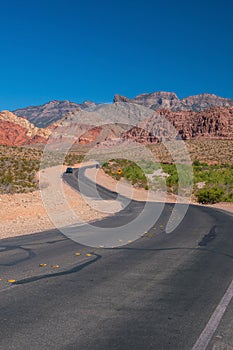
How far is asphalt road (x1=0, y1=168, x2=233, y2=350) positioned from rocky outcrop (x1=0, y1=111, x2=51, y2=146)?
147 meters

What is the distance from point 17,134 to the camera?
164500 millimetres

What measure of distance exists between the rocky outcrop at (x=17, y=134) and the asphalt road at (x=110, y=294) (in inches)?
5804

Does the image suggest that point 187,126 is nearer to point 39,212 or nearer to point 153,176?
point 153,176

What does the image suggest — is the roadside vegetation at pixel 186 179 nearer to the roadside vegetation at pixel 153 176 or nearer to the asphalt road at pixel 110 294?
the roadside vegetation at pixel 153 176

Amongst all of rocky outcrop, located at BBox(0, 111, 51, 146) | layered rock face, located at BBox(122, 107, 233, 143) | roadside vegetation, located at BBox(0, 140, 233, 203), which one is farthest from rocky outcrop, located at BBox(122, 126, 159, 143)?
roadside vegetation, located at BBox(0, 140, 233, 203)

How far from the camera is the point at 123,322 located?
5270 millimetres

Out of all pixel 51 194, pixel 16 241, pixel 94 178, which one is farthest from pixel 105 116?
pixel 16 241

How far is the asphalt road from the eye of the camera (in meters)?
4.75

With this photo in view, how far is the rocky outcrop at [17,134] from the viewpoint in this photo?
15762 cm

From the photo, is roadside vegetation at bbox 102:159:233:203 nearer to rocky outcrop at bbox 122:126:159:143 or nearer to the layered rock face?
the layered rock face

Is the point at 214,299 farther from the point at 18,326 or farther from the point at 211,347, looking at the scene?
the point at 18,326

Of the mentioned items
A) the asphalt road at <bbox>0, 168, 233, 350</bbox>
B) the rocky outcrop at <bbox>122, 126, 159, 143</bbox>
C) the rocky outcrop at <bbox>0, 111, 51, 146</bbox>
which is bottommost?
the asphalt road at <bbox>0, 168, 233, 350</bbox>

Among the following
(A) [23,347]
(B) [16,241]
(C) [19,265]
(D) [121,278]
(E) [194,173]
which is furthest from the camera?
(E) [194,173]

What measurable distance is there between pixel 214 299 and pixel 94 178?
1946 inches
